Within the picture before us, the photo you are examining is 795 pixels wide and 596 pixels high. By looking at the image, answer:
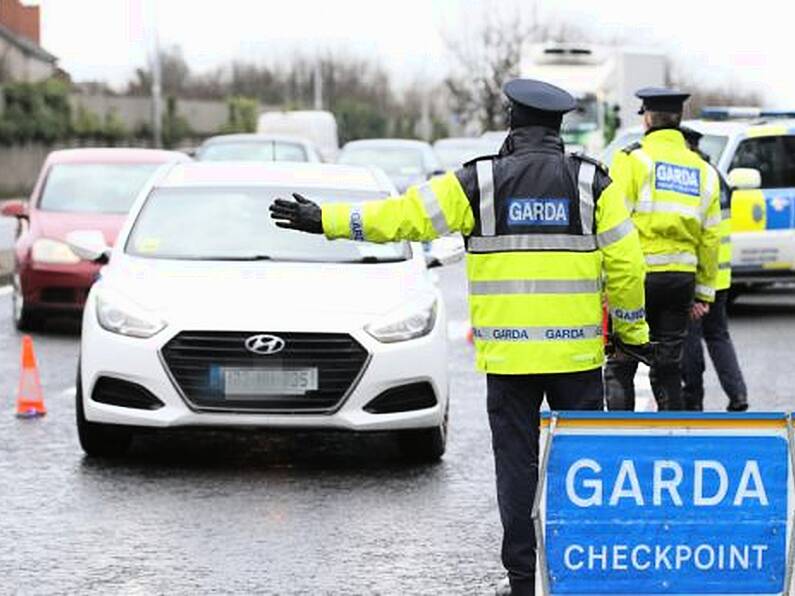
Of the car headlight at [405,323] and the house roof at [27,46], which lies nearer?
the car headlight at [405,323]

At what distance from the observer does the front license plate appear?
986cm

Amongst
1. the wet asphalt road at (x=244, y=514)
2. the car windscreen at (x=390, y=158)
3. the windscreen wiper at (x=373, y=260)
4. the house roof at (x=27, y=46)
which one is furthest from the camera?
the house roof at (x=27, y=46)

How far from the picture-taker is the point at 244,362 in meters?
9.86

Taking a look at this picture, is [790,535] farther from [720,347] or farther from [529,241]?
[720,347]

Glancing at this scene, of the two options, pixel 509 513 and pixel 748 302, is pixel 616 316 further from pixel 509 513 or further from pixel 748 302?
pixel 748 302

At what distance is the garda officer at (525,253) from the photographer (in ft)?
22.2

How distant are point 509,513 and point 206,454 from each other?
4100mm

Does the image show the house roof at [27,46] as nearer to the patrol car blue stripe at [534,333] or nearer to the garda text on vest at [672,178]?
the garda text on vest at [672,178]

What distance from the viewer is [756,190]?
746 inches

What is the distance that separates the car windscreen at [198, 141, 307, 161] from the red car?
6.90m

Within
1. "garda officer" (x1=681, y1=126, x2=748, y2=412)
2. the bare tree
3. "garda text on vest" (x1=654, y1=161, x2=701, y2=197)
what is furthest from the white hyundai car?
the bare tree

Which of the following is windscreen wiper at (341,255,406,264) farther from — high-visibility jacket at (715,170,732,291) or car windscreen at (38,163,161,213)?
car windscreen at (38,163,161,213)

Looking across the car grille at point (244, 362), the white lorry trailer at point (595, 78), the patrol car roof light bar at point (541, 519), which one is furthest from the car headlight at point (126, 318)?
the white lorry trailer at point (595, 78)

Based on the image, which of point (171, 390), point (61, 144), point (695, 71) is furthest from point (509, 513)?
point (695, 71)
